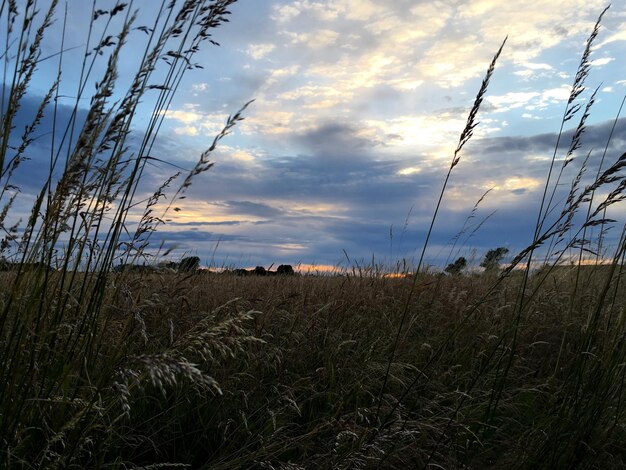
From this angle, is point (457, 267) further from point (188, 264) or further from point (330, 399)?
point (330, 399)

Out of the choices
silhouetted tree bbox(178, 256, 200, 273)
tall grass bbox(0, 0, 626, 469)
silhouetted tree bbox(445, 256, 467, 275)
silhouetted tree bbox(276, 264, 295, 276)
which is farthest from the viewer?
silhouetted tree bbox(276, 264, 295, 276)

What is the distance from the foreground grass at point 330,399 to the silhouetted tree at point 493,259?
17.4 feet

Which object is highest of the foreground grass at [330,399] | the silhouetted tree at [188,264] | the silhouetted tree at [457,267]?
the silhouetted tree at [457,267]

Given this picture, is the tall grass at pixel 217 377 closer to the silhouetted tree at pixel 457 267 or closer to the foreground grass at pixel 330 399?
the foreground grass at pixel 330 399

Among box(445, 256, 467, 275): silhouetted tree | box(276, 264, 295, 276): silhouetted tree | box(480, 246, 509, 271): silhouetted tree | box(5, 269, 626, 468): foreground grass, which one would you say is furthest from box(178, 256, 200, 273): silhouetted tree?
box(480, 246, 509, 271): silhouetted tree

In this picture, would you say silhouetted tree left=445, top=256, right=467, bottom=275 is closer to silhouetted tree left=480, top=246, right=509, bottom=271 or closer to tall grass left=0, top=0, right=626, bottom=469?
silhouetted tree left=480, top=246, right=509, bottom=271

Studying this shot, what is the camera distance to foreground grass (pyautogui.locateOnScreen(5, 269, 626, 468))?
2619mm

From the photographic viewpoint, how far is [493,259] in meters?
10.8

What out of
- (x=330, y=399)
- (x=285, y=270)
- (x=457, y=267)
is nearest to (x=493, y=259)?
(x=457, y=267)

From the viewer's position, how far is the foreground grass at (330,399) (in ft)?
8.59

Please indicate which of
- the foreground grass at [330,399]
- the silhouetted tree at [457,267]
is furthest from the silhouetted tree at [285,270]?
the foreground grass at [330,399]

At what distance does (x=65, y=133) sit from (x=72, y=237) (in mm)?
576

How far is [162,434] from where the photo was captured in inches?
122

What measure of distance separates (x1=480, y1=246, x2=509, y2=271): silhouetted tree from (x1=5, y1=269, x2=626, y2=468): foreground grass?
5291mm
